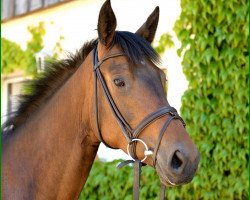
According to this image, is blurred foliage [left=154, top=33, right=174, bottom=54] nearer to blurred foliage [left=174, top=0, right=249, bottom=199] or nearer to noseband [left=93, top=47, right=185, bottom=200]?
blurred foliage [left=174, top=0, right=249, bottom=199]

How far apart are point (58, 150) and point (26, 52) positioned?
4.26 meters

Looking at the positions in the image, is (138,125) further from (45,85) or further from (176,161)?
(45,85)

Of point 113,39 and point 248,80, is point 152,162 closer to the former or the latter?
point 113,39

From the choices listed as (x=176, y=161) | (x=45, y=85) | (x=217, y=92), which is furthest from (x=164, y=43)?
(x=176, y=161)

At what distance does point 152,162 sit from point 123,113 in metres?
0.29

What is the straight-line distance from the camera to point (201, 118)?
495 cm

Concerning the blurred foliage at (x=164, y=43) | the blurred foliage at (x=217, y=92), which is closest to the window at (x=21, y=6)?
the blurred foliage at (x=164, y=43)

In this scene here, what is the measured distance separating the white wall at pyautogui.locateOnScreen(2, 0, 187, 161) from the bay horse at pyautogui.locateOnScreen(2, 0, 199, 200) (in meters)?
2.37

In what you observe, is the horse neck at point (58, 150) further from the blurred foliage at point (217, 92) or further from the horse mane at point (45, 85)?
the blurred foliage at point (217, 92)

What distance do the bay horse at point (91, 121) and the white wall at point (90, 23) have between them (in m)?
2.37

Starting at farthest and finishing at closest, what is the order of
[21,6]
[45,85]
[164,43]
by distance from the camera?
[21,6], [164,43], [45,85]

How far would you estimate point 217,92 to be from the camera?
4891 mm

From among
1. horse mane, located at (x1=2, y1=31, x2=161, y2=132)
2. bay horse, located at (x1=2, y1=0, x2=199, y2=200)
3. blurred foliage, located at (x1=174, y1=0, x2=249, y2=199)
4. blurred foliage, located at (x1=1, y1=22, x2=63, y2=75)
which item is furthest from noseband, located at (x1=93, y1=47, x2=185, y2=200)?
blurred foliage, located at (x1=1, y1=22, x2=63, y2=75)

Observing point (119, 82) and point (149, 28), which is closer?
point (119, 82)
